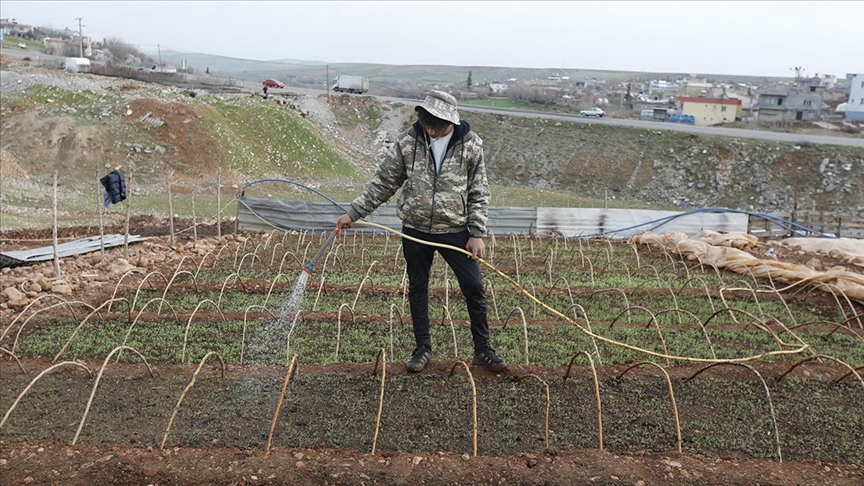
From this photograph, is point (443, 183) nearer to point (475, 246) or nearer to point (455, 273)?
point (475, 246)

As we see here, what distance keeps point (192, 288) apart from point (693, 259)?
6.73 m

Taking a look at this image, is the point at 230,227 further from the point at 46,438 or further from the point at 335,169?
the point at 335,169

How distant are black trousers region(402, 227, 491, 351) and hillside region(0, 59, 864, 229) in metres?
13.0

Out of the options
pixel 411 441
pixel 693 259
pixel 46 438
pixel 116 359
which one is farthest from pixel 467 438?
pixel 693 259

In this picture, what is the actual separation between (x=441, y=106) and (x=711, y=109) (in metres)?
47.7

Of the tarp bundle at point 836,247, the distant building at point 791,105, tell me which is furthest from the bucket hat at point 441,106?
the distant building at point 791,105

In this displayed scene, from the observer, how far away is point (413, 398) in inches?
171

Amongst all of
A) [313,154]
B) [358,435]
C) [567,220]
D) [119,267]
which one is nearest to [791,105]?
[313,154]

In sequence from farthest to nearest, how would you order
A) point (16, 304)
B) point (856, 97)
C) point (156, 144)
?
point (856, 97), point (156, 144), point (16, 304)

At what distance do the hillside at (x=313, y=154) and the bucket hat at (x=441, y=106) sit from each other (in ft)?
43.9

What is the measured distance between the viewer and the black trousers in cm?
434

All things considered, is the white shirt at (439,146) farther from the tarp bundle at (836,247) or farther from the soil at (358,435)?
the tarp bundle at (836,247)

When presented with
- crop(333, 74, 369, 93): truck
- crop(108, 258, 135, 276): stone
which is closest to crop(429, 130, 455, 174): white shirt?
crop(108, 258, 135, 276): stone

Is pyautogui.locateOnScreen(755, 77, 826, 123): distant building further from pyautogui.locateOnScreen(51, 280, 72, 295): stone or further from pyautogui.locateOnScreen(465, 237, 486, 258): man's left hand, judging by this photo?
pyautogui.locateOnScreen(465, 237, 486, 258): man's left hand
